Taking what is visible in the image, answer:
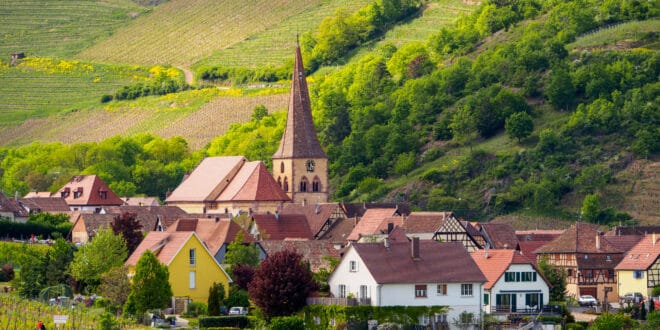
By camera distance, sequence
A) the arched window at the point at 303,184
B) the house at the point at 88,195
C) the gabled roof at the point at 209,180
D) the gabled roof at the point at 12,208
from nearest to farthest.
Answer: the gabled roof at the point at 12,208 < the gabled roof at the point at 209,180 < the house at the point at 88,195 < the arched window at the point at 303,184

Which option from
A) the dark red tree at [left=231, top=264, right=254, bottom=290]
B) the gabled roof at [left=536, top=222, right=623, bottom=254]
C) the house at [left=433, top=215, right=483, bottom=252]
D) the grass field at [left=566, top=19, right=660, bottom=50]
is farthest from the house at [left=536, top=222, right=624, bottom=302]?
the grass field at [left=566, top=19, right=660, bottom=50]

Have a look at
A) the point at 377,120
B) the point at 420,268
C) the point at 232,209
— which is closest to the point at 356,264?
the point at 420,268

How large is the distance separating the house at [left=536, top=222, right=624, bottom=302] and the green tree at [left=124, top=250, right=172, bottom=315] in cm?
2836

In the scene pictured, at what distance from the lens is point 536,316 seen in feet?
262

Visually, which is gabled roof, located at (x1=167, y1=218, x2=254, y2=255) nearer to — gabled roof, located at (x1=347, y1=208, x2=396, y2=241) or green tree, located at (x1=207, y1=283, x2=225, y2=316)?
gabled roof, located at (x1=347, y1=208, x2=396, y2=241)

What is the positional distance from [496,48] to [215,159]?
52199 millimetres

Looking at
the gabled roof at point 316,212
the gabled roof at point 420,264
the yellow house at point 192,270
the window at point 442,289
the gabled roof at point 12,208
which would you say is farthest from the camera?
the gabled roof at point 316,212

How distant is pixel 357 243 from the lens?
78.6 meters

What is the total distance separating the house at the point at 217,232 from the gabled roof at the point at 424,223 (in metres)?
10.8

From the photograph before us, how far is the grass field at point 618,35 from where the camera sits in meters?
173

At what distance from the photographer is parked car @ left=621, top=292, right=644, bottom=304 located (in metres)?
90.0

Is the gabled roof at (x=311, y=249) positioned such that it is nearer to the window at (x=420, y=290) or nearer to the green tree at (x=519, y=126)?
the window at (x=420, y=290)

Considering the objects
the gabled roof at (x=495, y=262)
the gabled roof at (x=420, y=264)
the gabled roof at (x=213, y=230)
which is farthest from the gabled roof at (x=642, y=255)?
the gabled roof at (x=213, y=230)

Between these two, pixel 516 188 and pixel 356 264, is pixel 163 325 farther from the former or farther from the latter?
pixel 516 188
